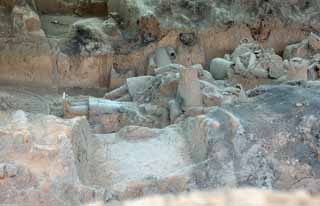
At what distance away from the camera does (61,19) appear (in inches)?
393

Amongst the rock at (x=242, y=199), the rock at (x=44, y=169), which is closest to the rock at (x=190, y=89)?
the rock at (x=44, y=169)

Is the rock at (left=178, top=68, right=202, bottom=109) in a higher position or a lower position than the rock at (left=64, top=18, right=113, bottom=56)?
lower

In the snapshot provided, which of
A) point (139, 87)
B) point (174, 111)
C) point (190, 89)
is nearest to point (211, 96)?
point (190, 89)

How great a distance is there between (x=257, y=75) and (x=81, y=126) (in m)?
4.25

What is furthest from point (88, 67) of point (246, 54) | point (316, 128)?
point (316, 128)

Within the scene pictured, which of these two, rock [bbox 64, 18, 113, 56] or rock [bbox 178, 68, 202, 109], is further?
rock [bbox 64, 18, 113, 56]

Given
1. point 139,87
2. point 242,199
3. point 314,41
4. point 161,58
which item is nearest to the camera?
point 242,199

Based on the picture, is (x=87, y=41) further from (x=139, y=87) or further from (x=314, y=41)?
(x=314, y=41)

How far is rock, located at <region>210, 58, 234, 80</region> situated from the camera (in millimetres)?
8086

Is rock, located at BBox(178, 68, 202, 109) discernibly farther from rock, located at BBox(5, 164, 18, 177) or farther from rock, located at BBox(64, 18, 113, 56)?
rock, located at BBox(5, 164, 18, 177)

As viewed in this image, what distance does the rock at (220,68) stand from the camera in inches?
318

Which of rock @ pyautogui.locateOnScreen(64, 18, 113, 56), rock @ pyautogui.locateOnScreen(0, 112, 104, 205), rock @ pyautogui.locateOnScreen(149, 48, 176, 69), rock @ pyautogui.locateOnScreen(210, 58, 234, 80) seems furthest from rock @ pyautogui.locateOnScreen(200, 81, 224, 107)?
rock @ pyautogui.locateOnScreen(0, 112, 104, 205)

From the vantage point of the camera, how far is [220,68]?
8.21 metres

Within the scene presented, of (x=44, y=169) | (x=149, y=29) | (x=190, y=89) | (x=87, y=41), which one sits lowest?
(x=44, y=169)
